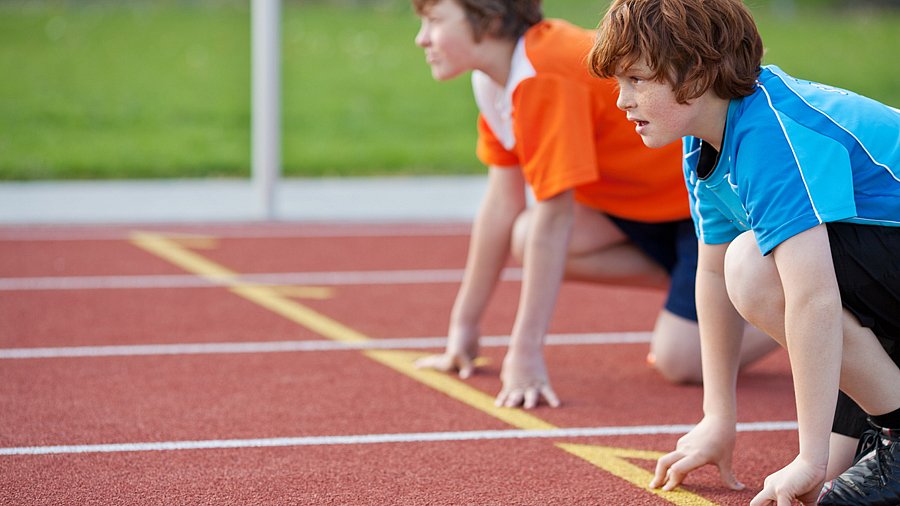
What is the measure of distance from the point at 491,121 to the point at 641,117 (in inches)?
58.0

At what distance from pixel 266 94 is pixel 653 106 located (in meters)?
5.16

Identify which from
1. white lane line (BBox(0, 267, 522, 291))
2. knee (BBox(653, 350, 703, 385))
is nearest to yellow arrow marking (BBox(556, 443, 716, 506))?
knee (BBox(653, 350, 703, 385))

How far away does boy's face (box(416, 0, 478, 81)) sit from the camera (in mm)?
3723

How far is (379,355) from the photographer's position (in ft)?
13.9

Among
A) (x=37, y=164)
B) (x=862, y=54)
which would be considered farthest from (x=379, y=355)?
(x=862, y=54)

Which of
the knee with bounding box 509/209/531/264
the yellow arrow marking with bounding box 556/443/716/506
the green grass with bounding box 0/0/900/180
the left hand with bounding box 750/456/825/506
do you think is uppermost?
the knee with bounding box 509/209/531/264

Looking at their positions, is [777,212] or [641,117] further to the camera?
[641,117]

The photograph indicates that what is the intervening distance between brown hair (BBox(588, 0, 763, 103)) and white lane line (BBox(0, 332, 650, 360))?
2.11m

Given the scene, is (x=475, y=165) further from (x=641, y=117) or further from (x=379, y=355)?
(x=641, y=117)

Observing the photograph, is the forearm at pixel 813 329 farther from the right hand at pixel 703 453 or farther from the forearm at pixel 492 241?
the forearm at pixel 492 241

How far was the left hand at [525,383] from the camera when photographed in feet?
11.8

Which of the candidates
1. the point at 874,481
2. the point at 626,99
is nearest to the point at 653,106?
the point at 626,99

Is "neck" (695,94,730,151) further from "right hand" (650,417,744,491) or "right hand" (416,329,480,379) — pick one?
"right hand" (416,329,480,379)

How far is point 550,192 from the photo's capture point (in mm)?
3529
